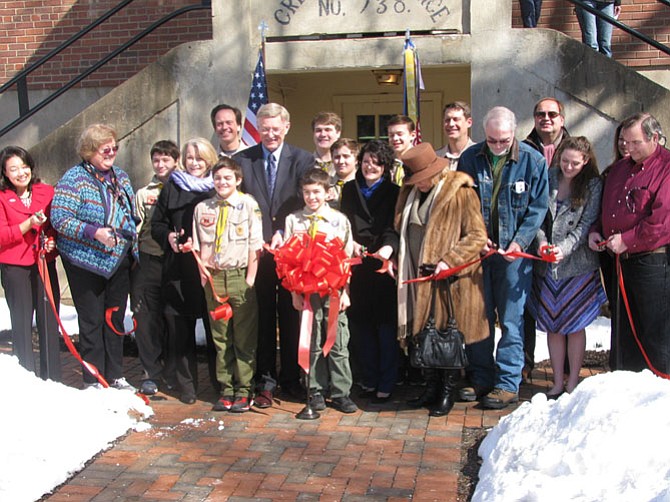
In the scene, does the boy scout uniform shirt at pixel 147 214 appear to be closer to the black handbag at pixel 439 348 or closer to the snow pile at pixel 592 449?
the black handbag at pixel 439 348

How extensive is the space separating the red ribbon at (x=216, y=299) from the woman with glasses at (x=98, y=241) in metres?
0.56

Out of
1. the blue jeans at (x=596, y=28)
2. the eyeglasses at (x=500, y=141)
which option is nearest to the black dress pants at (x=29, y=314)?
the eyeglasses at (x=500, y=141)

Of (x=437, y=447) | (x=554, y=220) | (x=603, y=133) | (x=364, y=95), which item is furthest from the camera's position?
(x=364, y=95)

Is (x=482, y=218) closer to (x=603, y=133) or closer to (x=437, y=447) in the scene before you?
(x=437, y=447)

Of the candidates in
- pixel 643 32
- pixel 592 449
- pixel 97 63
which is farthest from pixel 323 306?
pixel 643 32

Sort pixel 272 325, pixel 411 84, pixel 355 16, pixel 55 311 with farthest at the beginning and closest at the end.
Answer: pixel 355 16 → pixel 411 84 → pixel 272 325 → pixel 55 311

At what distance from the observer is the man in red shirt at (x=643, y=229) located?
206 inches

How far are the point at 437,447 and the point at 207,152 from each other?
266 centimetres

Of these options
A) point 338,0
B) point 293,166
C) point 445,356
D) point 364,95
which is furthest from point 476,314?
point 364,95

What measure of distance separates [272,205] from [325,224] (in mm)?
562

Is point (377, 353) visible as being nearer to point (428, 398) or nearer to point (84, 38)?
point (428, 398)

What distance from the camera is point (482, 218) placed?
5.50 meters

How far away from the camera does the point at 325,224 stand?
5590 mm

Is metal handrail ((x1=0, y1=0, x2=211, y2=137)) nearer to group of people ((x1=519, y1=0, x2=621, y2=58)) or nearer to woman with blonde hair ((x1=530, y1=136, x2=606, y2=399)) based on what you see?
group of people ((x1=519, y1=0, x2=621, y2=58))
